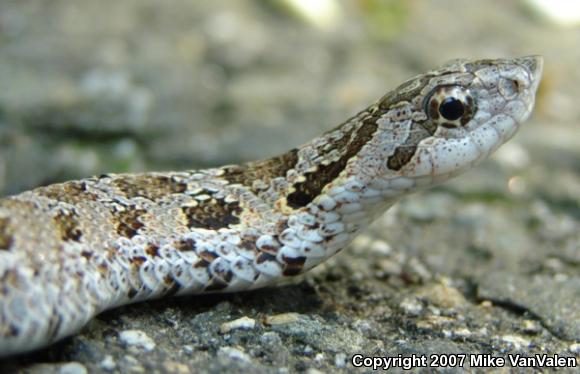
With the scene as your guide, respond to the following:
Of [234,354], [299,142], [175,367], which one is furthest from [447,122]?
[299,142]

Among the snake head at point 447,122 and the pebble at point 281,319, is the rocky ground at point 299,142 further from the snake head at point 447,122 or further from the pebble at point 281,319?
the snake head at point 447,122

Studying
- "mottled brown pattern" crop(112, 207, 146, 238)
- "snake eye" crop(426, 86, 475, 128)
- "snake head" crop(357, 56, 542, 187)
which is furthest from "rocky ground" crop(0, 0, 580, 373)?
"snake eye" crop(426, 86, 475, 128)

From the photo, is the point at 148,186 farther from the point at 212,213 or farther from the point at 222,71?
the point at 222,71

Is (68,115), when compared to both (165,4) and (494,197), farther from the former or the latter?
(494,197)

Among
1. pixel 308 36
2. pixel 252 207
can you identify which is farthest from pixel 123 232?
pixel 308 36

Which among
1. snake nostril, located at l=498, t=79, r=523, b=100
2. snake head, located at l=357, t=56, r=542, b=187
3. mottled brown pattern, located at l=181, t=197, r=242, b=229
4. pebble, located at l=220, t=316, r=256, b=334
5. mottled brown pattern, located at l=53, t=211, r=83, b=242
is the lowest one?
pebble, located at l=220, t=316, r=256, b=334

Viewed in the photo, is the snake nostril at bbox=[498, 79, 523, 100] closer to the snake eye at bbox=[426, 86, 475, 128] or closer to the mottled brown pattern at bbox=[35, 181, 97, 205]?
the snake eye at bbox=[426, 86, 475, 128]
